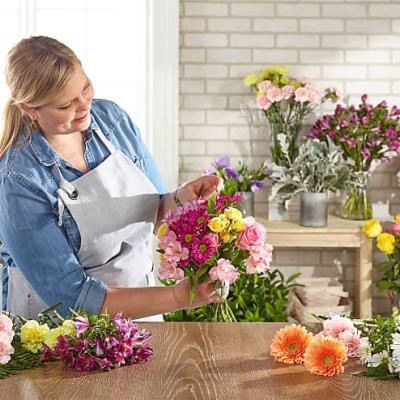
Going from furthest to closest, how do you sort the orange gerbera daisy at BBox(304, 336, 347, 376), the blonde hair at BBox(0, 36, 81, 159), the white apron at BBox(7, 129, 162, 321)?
1. the white apron at BBox(7, 129, 162, 321)
2. the blonde hair at BBox(0, 36, 81, 159)
3. the orange gerbera daisy at BBox(304, 336, 347, 376)

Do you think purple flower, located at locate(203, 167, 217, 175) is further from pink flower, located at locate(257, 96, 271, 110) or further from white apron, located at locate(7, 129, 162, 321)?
white apron, located at locate(7, 129, 162, 321)

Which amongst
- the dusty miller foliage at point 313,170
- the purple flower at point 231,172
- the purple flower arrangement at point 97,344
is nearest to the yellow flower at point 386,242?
the dusty miller foliage at point 313,170

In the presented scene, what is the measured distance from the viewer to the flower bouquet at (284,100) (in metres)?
4.20

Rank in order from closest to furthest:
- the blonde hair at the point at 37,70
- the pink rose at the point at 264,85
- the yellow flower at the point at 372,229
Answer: the blonde hair at the point at 37,70 < the yellow flower at the point at 372,229 < the pink rose at the point at 264,85

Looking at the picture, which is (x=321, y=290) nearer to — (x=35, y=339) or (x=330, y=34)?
(x=330, y=34)

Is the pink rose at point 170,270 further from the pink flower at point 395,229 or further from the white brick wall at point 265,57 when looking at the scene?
the white brick wall at point 265,57

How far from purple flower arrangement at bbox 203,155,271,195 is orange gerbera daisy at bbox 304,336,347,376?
234cm

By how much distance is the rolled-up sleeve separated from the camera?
85.9 inches

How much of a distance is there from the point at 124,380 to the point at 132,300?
460mm

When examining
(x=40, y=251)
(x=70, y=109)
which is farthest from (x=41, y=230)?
(x=70, y=109)

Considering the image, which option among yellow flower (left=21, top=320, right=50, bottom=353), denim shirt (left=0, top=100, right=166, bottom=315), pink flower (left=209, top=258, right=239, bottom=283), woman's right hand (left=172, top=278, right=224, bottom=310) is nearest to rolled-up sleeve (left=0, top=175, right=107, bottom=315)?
denim shirt (left=0, top=100, right=166, bottom=315)

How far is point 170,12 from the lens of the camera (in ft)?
14.0

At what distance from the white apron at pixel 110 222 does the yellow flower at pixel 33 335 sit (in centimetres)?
53

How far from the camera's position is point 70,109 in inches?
87.5
